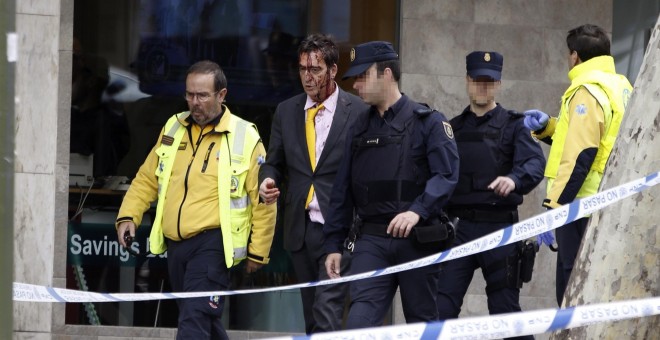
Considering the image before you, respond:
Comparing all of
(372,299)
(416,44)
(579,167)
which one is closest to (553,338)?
(372,299)

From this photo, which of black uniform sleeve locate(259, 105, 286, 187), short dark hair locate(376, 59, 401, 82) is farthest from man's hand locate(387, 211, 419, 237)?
black uniform sleeve locate(259, 105, 286, 187)

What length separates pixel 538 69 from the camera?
10.6m

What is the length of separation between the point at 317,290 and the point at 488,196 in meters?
1.21

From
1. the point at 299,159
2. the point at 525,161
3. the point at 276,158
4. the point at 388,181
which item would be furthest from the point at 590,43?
the point at 276,158

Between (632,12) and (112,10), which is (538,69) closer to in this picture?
(632,12)

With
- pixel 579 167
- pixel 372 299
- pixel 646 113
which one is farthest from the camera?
pixel 579 167

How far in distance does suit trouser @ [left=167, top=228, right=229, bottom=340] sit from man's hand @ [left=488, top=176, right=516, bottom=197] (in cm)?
162

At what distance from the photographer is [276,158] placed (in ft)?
27.7

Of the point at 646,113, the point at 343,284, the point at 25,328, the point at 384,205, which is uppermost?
the point at 646,113

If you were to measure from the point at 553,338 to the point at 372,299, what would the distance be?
1.80 m

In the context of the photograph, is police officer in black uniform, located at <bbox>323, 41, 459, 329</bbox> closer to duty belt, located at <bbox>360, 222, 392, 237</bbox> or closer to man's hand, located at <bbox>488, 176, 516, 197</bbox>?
duty belt, located at <bbox>360, 222, 392, 237</bbox>

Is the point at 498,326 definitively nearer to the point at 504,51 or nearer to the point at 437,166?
the point at 437,166

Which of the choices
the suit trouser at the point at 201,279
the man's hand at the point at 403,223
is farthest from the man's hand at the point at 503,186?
the suit trouser at the point at 201,279

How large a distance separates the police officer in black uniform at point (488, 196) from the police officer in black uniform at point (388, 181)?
1.07m
